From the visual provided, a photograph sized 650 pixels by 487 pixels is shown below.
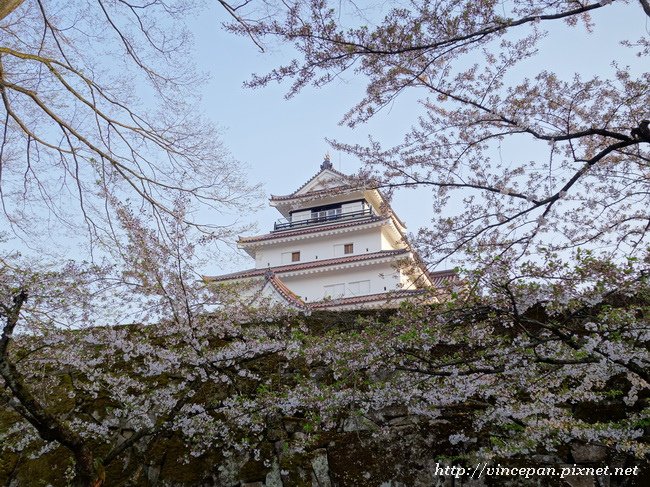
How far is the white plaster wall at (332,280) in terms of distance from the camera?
747 inches

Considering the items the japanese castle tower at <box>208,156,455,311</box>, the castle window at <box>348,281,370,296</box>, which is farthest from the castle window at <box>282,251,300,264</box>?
the castle window at <box>348,281,370,296</box>

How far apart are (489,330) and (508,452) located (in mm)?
949

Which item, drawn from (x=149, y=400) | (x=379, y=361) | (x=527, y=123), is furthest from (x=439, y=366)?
(x=149, y=400)

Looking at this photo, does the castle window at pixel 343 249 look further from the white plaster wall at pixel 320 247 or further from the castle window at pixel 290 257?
the castle window at pixel 290 257

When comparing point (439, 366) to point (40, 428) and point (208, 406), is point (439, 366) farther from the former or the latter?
point (40, 428)

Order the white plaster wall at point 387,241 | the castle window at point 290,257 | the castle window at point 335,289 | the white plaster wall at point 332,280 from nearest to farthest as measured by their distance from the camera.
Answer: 1. the white plaster wall at point 332,280
2. the castle window at point 335,289
3. the white plaster wall at point 387,241
4. the castle window at point 290,257

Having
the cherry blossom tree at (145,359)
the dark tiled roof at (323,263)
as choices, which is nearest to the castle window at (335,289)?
the dark tiled roof at (323,263)

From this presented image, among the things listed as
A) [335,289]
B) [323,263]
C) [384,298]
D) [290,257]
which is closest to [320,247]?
[290,257]

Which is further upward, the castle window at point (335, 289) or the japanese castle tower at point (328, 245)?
the japanese castle tower at point (328, 245)

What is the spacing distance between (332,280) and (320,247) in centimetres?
184

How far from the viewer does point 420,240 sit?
4.45m

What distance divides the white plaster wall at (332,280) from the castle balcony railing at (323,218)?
2.40 m

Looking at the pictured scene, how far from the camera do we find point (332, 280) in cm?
1986

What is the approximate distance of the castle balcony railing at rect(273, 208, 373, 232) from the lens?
68.3 feet
